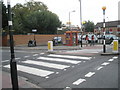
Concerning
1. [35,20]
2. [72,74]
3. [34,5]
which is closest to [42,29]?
[35,20]

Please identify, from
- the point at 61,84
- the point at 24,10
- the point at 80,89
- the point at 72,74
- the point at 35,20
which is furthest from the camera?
the point at 24,10

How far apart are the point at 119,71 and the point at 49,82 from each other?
10.7 feet

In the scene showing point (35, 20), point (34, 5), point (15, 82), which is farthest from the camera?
point (34, 5)

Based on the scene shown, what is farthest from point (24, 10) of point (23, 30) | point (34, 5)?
point (23, 30)

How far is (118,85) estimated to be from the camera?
6133mm

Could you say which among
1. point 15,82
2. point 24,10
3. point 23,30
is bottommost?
point 15,82

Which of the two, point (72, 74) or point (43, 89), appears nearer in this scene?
point (43, 89)

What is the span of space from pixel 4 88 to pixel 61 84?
6.58 feet

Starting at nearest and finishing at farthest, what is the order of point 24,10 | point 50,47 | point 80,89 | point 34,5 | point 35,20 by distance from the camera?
point 80,89, point 50,47, point 35,20, point 24,10, point 34,5

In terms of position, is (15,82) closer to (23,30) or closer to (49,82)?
(49,82)

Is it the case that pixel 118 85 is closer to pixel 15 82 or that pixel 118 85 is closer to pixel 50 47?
pixel 15 82

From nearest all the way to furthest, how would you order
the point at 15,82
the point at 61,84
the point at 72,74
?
the point at 15,82
the point at 61,84
the point at 72,74

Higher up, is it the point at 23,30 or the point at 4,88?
the point at 23,30

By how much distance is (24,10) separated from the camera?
2414 inches
